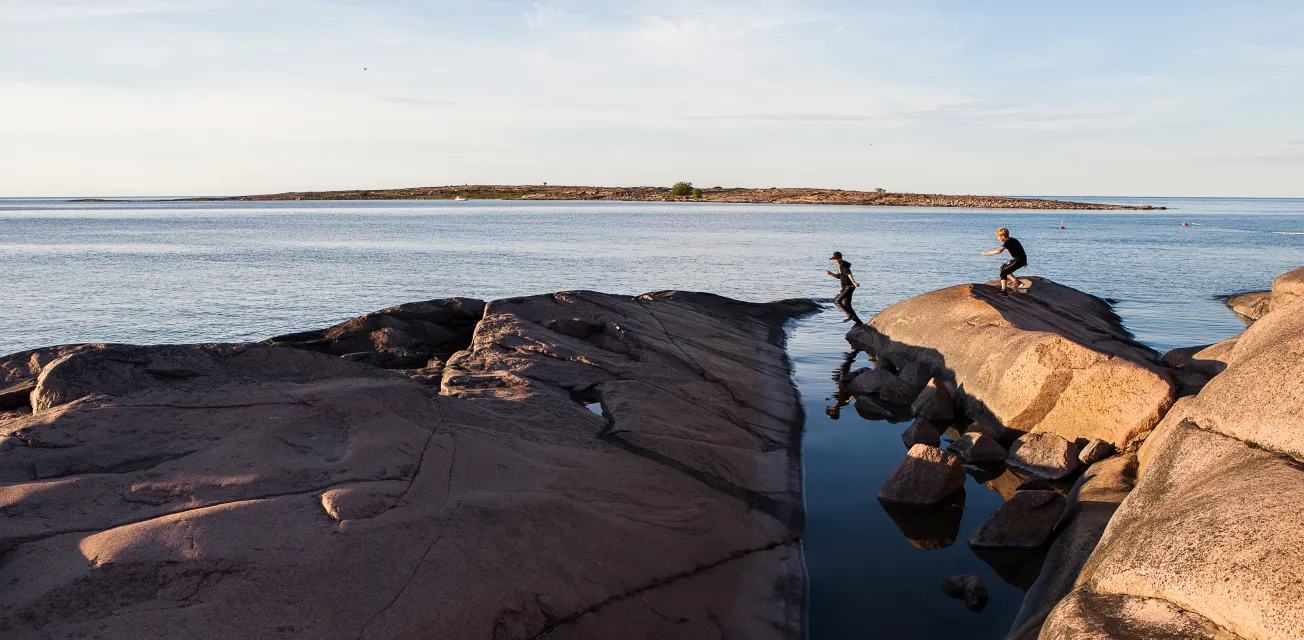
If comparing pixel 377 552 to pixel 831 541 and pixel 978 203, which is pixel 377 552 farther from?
pixel 978 203

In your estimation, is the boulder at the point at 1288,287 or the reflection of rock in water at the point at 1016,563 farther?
the boulder at the point at 1288,287

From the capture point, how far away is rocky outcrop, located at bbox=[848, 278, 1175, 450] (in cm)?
1147

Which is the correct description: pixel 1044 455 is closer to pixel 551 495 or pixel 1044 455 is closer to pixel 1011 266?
pixel 551 495

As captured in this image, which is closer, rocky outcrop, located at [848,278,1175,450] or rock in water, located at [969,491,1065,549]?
rock in water, located at [969,491,1065,549]

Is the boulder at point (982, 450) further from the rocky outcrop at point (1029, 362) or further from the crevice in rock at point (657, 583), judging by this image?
the crevice in rock at point (657, 583)

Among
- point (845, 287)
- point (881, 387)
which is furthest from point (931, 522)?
point (845, 287)

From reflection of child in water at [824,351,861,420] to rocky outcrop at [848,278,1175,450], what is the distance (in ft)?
2.57

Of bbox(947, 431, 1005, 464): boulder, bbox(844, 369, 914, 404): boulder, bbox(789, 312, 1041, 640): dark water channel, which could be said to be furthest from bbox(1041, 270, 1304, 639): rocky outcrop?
bbox(844, 369, 914, 404): boulder

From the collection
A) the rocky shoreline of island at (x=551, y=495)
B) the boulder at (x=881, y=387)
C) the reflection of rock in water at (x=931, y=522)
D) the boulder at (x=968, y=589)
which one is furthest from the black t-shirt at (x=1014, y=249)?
the boulder at (x=968, y=589)

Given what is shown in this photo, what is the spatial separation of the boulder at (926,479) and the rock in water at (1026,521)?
112cm

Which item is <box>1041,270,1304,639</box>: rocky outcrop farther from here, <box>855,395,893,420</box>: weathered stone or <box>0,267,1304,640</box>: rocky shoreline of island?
<box>855,395,893,420</box>: weathered stone

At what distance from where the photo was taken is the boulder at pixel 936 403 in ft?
47.9

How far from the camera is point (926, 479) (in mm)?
10633

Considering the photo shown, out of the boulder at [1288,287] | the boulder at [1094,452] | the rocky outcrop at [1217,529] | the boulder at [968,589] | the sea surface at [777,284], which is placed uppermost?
the rocky outcrop at [1217,529]
